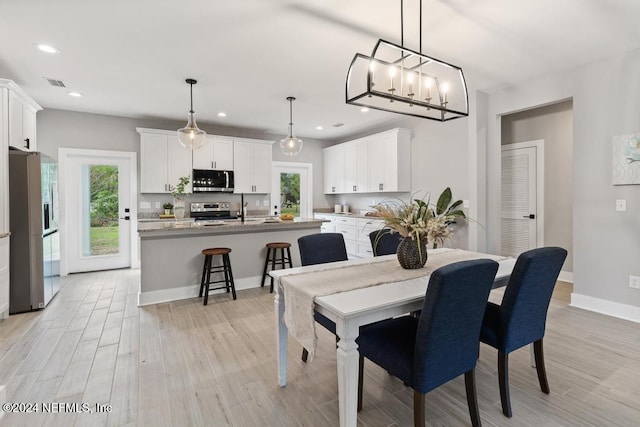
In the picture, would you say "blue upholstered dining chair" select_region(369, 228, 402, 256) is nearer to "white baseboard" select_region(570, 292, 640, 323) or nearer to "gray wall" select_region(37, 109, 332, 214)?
"white baseboard" select_region(570, 292, 640, 323)

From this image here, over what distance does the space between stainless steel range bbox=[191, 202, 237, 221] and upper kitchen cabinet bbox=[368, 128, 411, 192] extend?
2.96m

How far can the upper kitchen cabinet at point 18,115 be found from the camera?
134 inches

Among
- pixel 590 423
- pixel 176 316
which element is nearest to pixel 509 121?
pixel 590 423

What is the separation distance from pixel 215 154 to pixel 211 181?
20.2 inches

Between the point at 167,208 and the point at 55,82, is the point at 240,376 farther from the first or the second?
the point at 167,208

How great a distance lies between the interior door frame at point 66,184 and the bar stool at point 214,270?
1.71m

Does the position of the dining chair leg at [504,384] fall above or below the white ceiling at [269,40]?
below

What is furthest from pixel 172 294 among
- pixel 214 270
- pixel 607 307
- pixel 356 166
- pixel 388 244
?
pixel 607 307

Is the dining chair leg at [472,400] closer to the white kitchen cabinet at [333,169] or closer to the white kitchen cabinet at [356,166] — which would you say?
the white kitchen cabinet at [356,166]

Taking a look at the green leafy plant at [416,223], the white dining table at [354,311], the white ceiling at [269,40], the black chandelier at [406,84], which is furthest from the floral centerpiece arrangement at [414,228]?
the white ceiling at [269,40]

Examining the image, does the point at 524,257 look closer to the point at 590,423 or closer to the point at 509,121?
the point at 590,423

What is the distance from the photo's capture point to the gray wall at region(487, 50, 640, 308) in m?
3.19

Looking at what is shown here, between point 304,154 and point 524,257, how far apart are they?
6.00 m

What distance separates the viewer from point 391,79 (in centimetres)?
214
